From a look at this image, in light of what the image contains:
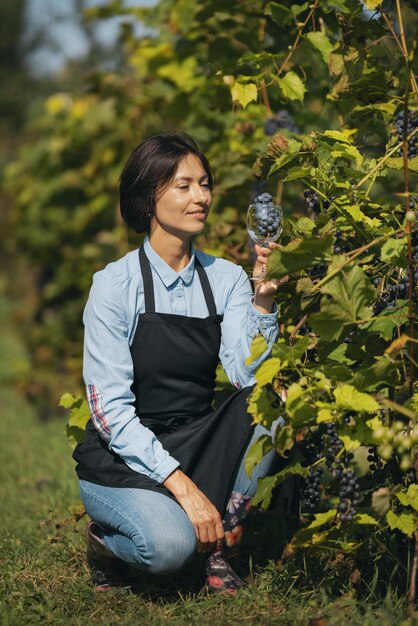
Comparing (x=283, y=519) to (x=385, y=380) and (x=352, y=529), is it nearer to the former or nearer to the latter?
(x=352, y=529)

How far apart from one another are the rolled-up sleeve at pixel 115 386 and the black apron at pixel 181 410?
0.07m

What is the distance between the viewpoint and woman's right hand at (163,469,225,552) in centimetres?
277

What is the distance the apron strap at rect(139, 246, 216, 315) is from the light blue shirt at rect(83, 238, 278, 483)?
1cm

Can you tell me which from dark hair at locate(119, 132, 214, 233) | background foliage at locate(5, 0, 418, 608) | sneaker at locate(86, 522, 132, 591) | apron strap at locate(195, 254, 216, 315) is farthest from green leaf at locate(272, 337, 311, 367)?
sneaker at locate(86, 522, 132, 591)

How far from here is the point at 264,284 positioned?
2811mm

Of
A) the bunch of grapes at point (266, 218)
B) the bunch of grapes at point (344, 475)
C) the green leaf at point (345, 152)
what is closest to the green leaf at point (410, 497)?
the bunch of grapes at point (344, 475)

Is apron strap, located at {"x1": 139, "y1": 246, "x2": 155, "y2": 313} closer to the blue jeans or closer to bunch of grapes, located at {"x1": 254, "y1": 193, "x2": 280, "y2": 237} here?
bunch of grapes, located at {"x1": 254, "y1": 193, "x2": 280, "y2": 237}

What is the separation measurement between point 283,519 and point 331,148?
1446mm

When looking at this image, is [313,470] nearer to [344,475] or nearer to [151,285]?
[344,475]

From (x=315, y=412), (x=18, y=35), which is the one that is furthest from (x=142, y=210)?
(x=18, y=35)

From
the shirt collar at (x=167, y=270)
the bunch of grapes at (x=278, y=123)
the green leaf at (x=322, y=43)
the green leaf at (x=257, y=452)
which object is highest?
the green leaf at (x=322, y=43)

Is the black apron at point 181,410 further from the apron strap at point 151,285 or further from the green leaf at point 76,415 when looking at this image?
the green leaf at point 76,415

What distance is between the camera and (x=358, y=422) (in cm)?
246

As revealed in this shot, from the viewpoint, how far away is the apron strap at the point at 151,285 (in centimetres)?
302
